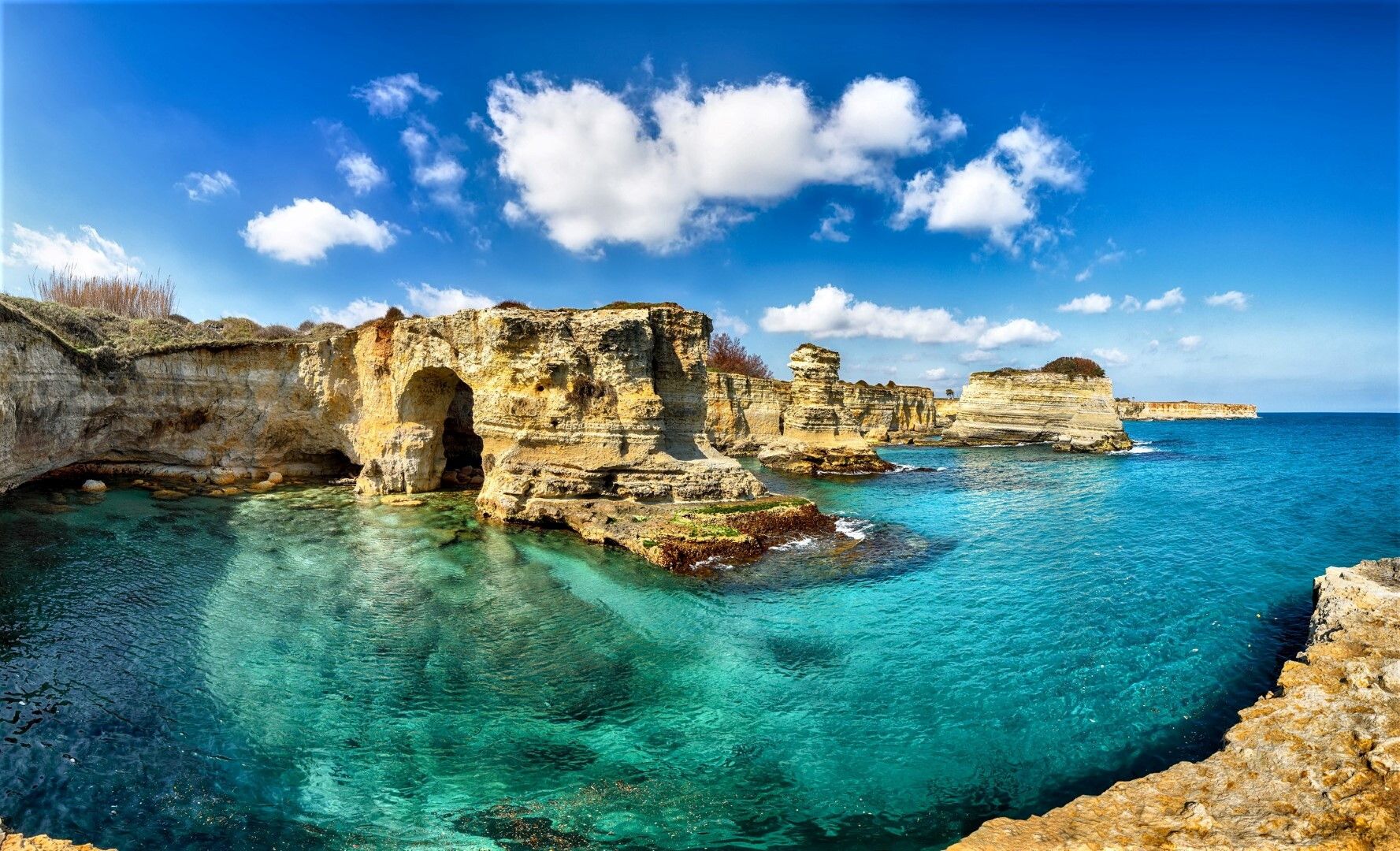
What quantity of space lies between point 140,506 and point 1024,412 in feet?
184

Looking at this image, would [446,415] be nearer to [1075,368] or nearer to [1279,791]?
[1279,791]

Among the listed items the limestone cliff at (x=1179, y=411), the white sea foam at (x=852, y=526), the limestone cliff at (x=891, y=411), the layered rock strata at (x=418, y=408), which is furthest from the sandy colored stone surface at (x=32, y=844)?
the limestone cliff at (x=1179, y=411)

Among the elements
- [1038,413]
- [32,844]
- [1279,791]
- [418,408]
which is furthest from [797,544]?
[1038,413]

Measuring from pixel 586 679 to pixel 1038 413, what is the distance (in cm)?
5186

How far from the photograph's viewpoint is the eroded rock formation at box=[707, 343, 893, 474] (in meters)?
33.1

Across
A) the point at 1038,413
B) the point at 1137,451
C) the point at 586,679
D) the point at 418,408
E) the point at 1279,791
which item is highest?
the point at 1038,413

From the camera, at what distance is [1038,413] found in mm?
→ 49719

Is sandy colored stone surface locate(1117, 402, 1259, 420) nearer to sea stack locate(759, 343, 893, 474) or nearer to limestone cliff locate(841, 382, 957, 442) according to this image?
limestone cliff locate(841, 382, 957, 442)

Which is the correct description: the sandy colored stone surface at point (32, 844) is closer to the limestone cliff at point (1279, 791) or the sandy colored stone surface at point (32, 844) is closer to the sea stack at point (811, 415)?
the limestone cliff at point (1279, 791)

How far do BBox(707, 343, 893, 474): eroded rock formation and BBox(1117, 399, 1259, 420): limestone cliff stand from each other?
116759 mm

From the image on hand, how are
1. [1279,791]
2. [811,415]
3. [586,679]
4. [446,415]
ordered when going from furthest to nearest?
[811,415]
[446,415]
[586,679]
[1279,791]

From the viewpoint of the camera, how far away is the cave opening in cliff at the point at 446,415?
21.4m

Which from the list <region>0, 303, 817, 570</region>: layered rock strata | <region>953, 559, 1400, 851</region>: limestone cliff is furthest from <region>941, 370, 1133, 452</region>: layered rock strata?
<region>953, 559, 1400, 851</region>: limestone cliff

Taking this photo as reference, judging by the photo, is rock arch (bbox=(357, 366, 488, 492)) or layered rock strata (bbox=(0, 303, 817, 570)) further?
rock arch (bbox=(357, 366, 488, 492))
